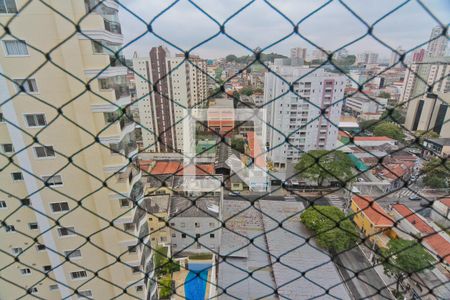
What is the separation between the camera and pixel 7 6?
4.55 feet

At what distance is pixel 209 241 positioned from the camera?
4.58 metres

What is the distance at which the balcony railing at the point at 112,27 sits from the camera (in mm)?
1556

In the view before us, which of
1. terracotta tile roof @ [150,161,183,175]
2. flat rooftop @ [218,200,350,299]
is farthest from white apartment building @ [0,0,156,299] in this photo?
terracotta tile roof @ [150,161,183,175]

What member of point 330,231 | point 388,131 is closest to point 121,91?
point 330,231

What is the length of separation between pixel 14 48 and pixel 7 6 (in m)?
0.20

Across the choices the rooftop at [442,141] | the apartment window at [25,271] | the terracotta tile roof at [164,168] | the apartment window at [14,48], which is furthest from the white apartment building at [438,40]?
the rooftop at [442,141]

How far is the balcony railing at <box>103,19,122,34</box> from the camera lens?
1556 mm

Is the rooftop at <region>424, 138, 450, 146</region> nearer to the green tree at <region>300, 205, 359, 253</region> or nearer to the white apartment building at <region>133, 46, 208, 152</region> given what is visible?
the green tree at <region>300, 205, 359, 253</region>

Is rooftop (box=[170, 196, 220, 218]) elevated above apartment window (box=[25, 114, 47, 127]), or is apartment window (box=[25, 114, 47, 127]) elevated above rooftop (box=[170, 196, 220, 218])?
apartment window (box=[25, 114, 47, 127])

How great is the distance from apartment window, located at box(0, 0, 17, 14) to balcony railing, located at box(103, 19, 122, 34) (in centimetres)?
43

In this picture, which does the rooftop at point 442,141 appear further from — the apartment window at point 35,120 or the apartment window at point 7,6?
the apartment window at point 7,6

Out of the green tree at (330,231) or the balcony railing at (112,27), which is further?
the green tree at (330,231)

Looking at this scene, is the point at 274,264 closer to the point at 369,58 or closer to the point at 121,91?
the point at 369,58

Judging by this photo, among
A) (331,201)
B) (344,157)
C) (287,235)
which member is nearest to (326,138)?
(344,157)
